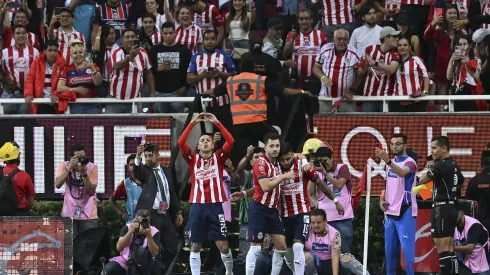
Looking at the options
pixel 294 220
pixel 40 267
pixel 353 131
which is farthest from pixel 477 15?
pixel 40 267

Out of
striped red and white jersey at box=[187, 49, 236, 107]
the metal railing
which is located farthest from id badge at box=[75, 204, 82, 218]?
striped red and white jersey at box=[187, 49, 236, 107]

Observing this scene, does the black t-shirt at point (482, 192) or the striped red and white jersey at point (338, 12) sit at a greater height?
the striped red and white jersey at point (338, 12)

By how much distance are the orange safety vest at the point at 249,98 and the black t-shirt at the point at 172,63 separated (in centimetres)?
213

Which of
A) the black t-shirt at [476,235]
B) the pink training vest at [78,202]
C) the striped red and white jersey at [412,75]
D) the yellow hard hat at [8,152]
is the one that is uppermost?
the striped red and white jersey at [412,75]

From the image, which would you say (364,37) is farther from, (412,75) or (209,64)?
(209,64)

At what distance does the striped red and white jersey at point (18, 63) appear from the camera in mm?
22188

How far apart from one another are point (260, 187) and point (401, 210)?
7.02 ft

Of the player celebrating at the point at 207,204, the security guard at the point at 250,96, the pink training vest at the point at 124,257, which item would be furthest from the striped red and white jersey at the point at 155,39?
the pink training vest at the point at 124,257

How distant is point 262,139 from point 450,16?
11.9 ft

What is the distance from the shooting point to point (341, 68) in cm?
2111

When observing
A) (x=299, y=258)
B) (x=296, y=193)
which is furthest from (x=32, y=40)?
(x=299, y=258)

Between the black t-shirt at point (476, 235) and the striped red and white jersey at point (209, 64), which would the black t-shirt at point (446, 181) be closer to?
the black t-shirt at point (476, 235)

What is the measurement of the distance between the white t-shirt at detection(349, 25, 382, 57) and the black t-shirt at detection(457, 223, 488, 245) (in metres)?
4.52

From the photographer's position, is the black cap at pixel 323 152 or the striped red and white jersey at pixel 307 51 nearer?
the black cap at pixel 323 152
